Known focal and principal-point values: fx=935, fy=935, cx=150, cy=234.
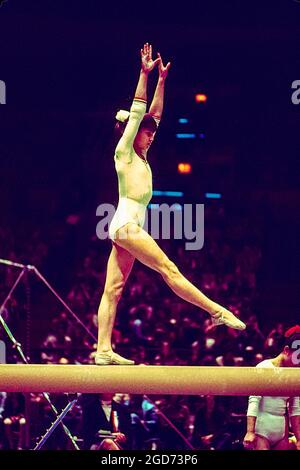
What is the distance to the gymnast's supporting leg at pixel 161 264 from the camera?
7.09 m

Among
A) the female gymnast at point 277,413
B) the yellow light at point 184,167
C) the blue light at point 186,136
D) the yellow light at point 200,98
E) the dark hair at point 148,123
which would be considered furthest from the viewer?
the yellow light at point 184,167

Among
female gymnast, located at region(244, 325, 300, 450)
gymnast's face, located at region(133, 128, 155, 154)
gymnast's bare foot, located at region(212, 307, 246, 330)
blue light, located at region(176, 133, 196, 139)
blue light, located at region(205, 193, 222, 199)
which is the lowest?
female gymnast, located at region(244, 325, 300, 450)

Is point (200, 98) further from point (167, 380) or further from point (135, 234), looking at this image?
point (167, 380)

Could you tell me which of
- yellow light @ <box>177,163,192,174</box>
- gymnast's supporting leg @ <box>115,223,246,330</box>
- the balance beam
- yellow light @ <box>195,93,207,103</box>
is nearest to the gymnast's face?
gymnast's supporting leg @ <box>115,223,246,330</box>

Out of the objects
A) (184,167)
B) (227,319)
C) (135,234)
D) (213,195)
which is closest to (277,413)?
(227,319)

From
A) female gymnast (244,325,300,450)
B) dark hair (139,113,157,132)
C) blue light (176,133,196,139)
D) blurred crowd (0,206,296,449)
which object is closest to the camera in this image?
dark hair (139,113,157,132)

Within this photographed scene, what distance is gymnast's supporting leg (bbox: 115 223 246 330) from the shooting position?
7.09 meters

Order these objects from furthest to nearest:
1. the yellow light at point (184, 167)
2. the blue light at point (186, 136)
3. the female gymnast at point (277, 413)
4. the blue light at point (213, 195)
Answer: the yellow light at point (184, 167), the blue light at point (213, 195), the blue light at point (186, 136), the female gymnast at point (277, 413)

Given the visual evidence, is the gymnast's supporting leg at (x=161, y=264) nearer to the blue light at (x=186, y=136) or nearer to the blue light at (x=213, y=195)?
the blue light at (x=186, y=136)

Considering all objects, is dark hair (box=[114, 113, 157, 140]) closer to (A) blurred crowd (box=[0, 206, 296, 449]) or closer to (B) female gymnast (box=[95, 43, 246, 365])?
(B) female gymnast (box=[95, 43, 246, 365])

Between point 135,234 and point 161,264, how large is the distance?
30cm

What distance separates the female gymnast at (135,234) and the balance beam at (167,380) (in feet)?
0.65

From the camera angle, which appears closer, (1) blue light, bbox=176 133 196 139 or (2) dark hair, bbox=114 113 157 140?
(2) dark hair, bbox=114 113 157 140

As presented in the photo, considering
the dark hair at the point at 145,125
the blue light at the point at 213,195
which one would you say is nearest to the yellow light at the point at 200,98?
the blue light at the point at 213,195
